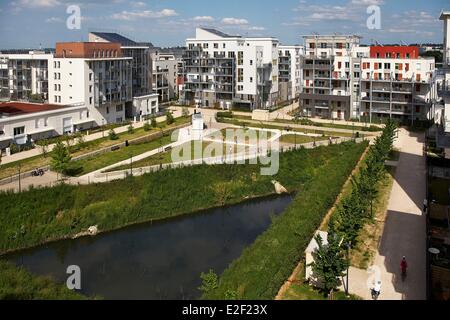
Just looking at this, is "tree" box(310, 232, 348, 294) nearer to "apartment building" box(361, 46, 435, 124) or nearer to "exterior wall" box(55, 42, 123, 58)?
"exterior wall" box(55, 42, 123, 58)

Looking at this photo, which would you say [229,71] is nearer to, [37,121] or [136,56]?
[136,56]

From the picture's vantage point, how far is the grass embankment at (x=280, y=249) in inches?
488

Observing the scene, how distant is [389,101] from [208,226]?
21.0 m

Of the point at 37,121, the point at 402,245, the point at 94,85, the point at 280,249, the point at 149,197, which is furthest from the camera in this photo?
the point at 94,85

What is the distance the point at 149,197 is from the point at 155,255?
186 inches

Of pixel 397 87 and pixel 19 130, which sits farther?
pixel 397 87

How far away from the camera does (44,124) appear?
1118 inches

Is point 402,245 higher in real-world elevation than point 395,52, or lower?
lower

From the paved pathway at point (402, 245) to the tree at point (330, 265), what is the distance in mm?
840

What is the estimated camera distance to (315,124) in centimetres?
3506

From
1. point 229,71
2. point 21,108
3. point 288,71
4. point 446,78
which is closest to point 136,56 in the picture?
point 229,71

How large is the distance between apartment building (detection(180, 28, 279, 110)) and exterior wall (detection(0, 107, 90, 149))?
A: 14290 mm

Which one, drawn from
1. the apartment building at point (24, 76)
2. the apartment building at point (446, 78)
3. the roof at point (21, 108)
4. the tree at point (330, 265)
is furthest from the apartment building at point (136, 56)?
the tree at point (330, 265)
